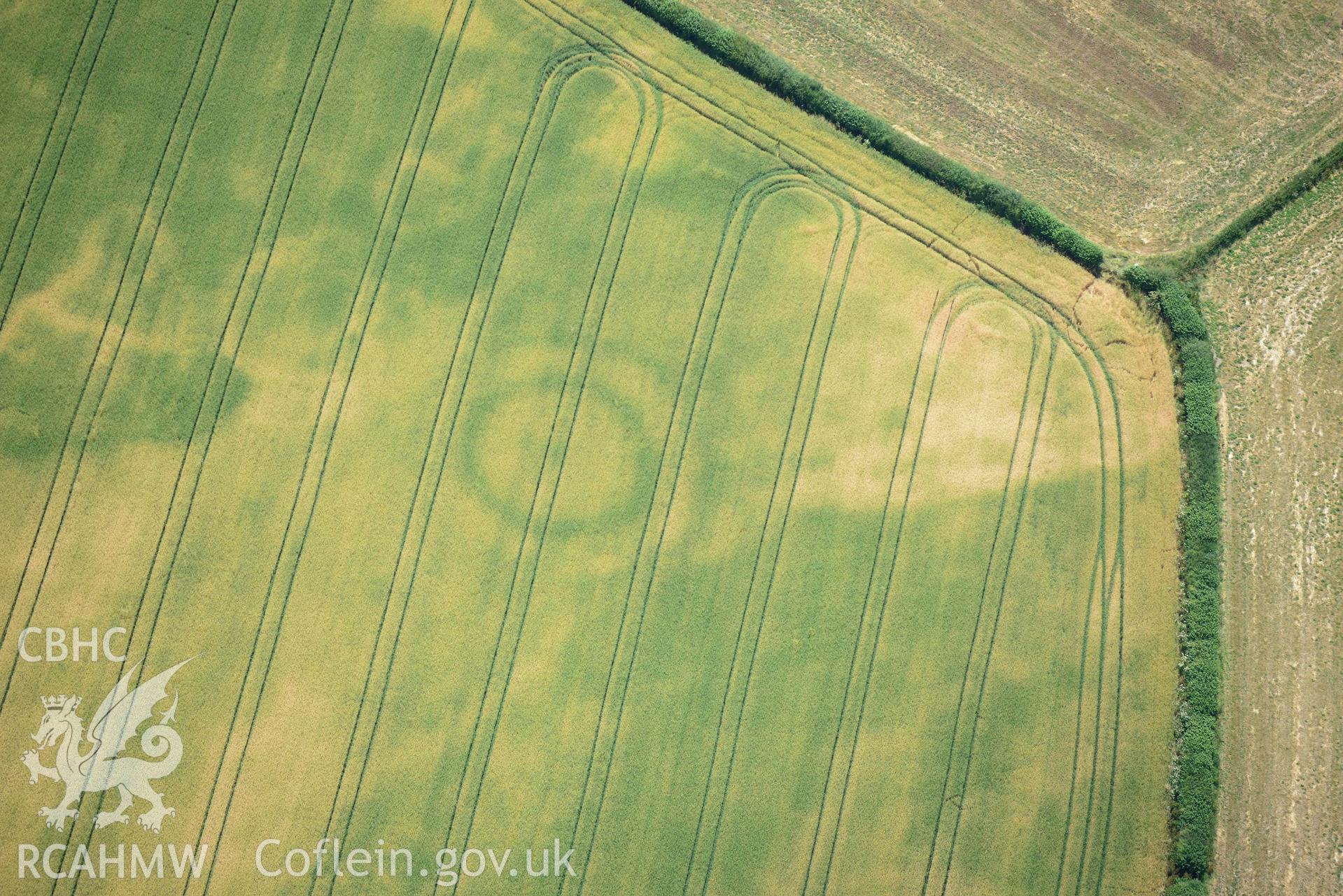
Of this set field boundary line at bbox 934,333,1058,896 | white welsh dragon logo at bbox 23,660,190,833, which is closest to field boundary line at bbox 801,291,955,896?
field boundary line at bbox 934,333,1058,896

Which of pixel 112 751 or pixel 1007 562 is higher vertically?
pixel 1007 562

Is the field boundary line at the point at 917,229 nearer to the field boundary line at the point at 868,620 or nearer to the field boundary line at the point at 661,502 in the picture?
the field boundary line at the point at 661,502

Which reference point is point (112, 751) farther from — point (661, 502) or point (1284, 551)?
point (1284, 551)

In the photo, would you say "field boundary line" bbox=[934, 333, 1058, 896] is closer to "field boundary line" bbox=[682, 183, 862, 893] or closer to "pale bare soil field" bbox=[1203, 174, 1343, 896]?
"pale bare soil field" bbox=[1203, 174, 1343, 896]

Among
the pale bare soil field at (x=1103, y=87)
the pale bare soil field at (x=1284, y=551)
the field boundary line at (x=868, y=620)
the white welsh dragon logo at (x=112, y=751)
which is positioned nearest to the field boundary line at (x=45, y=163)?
the white welsh dragon logo at (x=112, y=751)

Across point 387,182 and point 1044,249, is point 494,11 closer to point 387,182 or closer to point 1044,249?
point 387,182

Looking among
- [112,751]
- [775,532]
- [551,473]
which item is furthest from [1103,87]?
[112,751]
